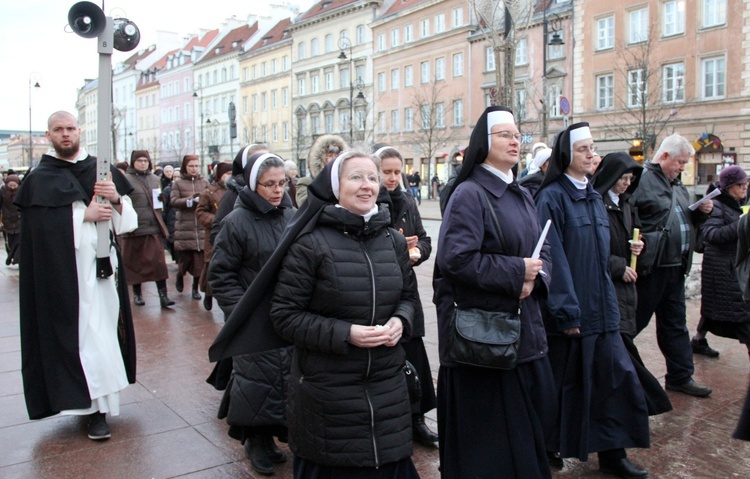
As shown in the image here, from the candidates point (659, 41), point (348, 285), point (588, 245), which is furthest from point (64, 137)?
point (659, 41)

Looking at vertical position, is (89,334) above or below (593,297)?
below

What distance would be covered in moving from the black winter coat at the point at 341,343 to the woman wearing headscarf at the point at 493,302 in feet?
1.73

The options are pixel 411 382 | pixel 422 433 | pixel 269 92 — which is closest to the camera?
pixel 411 382

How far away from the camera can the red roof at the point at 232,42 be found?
76250mm

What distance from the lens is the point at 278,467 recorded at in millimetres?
4195

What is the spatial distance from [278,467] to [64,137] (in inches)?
104

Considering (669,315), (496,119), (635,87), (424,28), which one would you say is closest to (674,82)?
(635,87)

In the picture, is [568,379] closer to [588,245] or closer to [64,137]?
[588,245]

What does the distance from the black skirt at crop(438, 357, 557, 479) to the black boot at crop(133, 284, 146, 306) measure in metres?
6.69

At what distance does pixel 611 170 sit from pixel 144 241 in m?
6.44

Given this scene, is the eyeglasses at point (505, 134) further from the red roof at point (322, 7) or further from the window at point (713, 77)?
the red roof at point (322, 7)

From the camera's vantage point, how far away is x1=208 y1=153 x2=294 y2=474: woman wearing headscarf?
4.04 meters

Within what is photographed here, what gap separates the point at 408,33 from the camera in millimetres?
54094

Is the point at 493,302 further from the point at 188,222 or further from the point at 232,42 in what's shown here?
the point at 232,42
